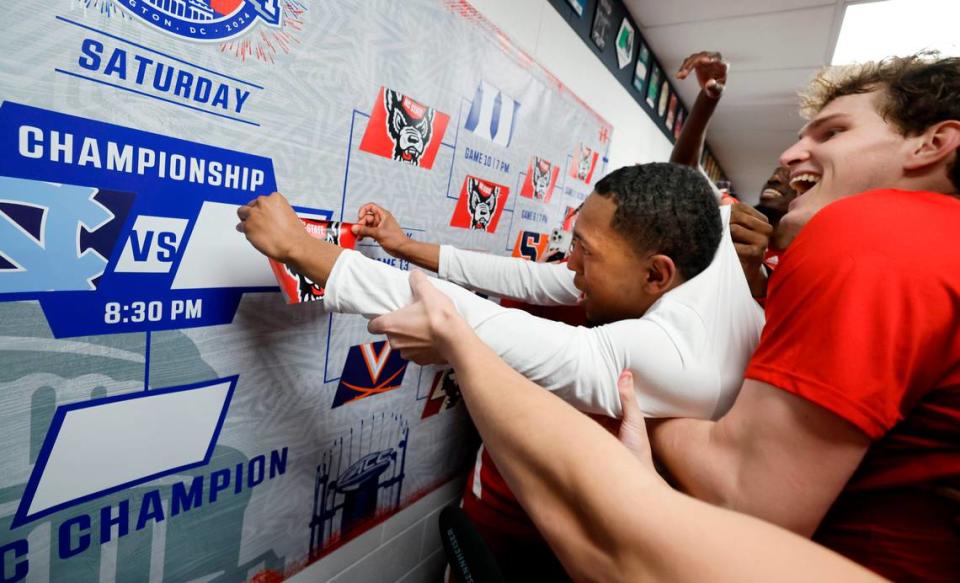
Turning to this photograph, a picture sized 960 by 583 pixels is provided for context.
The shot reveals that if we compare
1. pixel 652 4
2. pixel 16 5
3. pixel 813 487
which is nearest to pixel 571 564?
pixel 813 487

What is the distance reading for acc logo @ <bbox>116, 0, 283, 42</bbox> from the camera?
546mm

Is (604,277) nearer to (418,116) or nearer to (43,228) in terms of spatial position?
(418,116)

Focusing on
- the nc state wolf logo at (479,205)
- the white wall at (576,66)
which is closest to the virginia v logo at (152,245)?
the nc state wolf logo at (479,205)

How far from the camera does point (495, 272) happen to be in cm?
109

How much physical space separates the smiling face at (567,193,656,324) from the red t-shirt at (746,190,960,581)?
302 millimetres

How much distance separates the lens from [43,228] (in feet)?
1.66

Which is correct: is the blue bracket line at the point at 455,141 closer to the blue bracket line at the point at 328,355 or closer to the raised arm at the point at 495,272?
the raised arm at the point at 495,272

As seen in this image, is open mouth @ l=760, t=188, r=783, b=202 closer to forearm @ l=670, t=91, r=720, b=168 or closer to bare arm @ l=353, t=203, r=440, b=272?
forearm @ l=670, t=91, r=720, b=168

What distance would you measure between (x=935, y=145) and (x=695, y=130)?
3.23 feet

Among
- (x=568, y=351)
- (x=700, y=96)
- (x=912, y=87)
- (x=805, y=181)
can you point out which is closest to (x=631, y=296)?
(x=568, y=351)

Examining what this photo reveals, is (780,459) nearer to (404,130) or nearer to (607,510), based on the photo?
(607,510)

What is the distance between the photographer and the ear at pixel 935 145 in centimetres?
57

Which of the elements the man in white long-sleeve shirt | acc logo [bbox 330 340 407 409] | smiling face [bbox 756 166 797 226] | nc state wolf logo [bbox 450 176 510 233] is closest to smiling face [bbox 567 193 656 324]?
the man in white long-sleeve shirt

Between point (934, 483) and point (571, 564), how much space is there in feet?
A: 1.29
